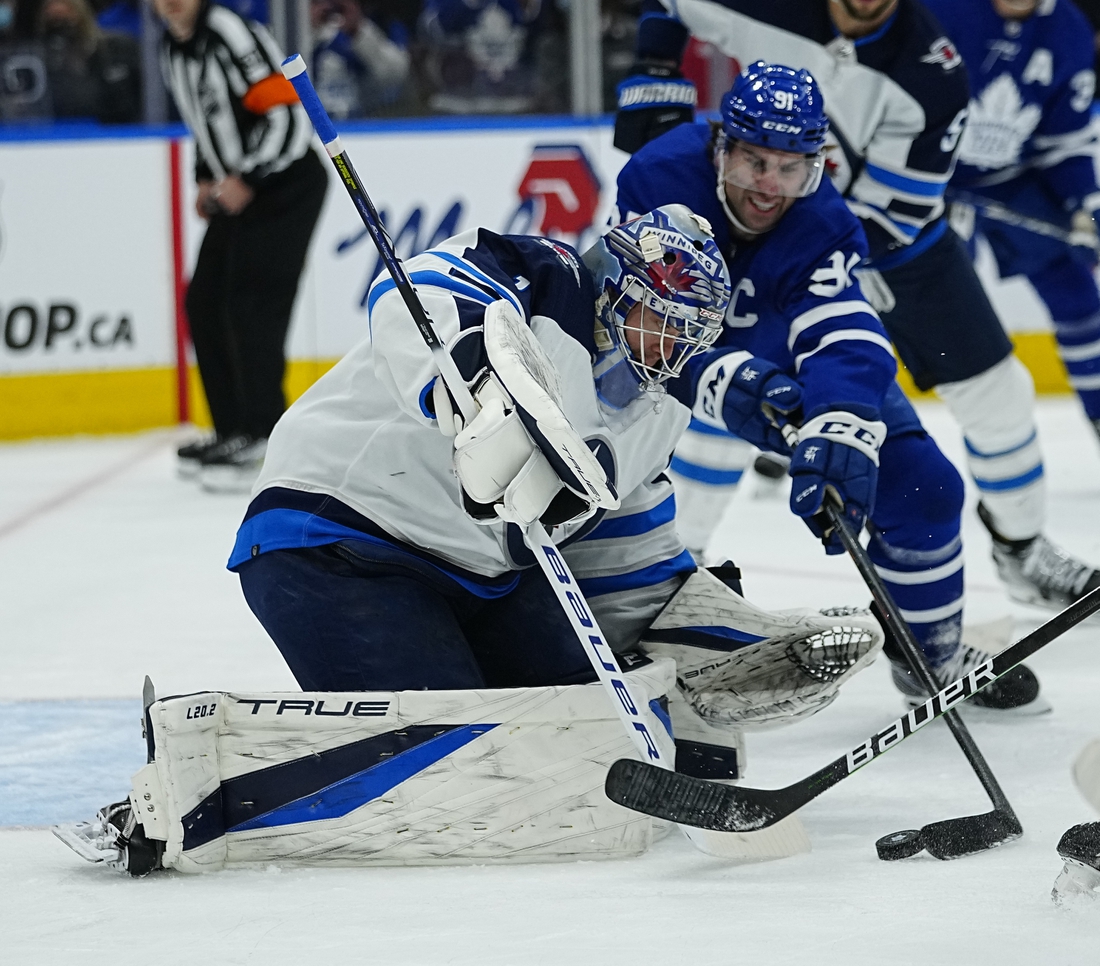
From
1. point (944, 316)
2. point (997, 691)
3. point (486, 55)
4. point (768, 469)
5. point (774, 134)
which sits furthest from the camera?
point (486, 55)

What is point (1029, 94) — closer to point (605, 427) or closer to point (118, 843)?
point (605, 427)

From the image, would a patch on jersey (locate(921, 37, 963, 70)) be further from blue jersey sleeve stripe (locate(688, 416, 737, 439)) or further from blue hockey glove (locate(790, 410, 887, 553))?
blue hockey glove (locate(790, 410, 887, 553))

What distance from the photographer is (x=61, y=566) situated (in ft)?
12.4

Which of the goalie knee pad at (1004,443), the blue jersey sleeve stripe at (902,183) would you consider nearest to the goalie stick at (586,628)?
the blue jersey sleeve stripe at (902,183)

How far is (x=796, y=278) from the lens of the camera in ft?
7.95

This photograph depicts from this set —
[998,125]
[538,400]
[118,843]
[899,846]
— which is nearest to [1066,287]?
[998,125]

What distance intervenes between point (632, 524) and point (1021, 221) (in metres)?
2.35

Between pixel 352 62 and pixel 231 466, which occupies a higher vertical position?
pixel 352 62

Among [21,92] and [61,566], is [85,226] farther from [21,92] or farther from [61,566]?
[61,566]

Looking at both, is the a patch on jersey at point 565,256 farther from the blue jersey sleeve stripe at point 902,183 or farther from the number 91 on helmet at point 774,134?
the blue jersey sleeve stripe at point 902,183

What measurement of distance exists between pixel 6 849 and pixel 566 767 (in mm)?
624

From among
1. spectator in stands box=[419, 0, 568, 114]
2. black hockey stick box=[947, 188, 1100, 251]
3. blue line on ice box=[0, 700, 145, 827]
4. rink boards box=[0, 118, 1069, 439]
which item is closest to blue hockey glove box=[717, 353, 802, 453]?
blue line on ice box=[0, 700, 145, 827]

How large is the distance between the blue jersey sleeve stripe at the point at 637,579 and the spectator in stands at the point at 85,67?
12.2 ft

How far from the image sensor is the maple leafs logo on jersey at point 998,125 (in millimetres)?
4188
